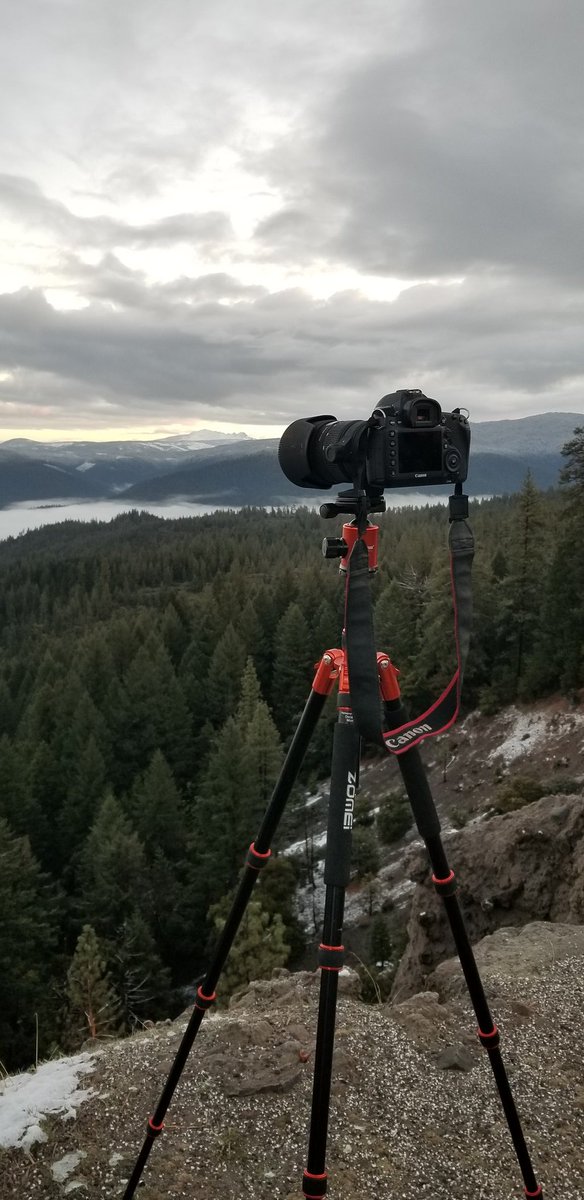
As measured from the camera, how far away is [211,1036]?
233 inches

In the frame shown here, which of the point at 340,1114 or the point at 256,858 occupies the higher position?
the point at 256,858

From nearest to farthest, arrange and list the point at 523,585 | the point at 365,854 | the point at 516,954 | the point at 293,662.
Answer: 1. the point at 516,954
2. the point at 365,854
3. the point at 523,585
4. the point at 293,662

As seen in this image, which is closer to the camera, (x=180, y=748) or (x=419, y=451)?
(x=419, y=451)

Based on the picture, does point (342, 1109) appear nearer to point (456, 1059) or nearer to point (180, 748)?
point (456, 1059)

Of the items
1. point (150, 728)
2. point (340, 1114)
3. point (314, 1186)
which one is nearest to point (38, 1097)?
point (340, 1114)

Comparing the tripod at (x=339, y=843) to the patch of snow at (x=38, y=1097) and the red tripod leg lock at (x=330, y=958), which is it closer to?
the red tripod leg lock at (x=330, y=958)

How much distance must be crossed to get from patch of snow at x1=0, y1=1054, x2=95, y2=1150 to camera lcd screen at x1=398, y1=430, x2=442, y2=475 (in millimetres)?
5116

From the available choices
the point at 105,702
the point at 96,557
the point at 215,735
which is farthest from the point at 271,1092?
the point at 96,557

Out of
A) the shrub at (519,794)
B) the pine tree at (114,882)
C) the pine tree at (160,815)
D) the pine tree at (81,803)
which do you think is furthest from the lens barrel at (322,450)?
the pine tree at (81,803)

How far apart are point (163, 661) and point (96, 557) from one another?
2776 inches

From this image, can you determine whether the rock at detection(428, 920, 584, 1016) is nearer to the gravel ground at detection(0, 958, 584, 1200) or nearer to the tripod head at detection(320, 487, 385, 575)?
the gravel ground at detection(0, 958, 584, 1200)

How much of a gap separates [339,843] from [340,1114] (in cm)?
345

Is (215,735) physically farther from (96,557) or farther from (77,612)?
(96,557)

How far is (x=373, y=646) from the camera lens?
9.30 feet
